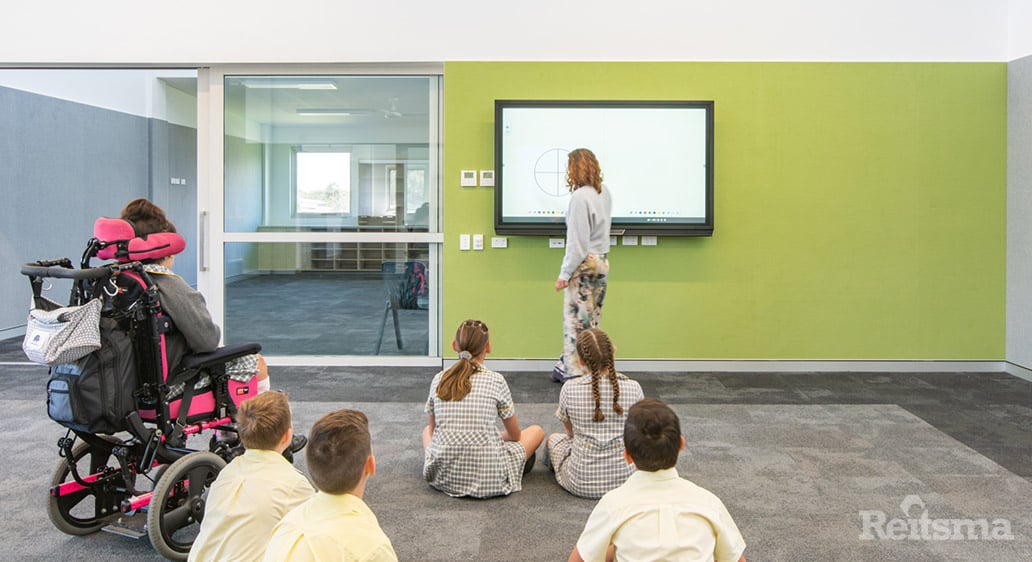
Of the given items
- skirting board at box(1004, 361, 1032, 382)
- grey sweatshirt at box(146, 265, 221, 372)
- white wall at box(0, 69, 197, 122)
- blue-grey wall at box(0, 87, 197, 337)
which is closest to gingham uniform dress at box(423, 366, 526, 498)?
grey sweatshirt at box(146, 265, 221, 372)

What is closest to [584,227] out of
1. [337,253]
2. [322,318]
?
[337,253]

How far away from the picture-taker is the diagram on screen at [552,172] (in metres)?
6.04

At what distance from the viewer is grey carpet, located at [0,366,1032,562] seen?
2893mm

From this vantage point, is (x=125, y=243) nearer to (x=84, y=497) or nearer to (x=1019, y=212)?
(x=84, y=497)

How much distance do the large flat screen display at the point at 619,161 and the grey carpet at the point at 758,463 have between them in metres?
1.17

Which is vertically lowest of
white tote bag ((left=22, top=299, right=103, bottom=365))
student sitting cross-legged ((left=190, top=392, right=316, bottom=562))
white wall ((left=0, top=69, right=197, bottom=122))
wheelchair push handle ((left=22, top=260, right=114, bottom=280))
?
student sitting cross-legged ((left=190, top=392, right=316, bottom=562))

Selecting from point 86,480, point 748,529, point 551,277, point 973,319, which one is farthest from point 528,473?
point 973,319

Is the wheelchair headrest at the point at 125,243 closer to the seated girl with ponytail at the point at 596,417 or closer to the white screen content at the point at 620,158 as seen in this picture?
the seated girl with ponytail at the point at 596,417

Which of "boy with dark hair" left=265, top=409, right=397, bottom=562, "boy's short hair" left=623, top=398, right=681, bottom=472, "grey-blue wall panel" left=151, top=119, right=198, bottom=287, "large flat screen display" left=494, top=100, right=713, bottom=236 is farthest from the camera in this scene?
"grey-blue wall panel" left=151, top=119, right=198, bottom=287

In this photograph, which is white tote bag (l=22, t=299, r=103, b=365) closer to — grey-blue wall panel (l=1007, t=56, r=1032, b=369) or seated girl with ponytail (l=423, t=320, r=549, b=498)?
seated girl with ponytail (l=423, t=320, r=549, b=498)

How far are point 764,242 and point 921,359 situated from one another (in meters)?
1.48

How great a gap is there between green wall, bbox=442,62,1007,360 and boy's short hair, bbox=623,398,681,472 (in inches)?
164
